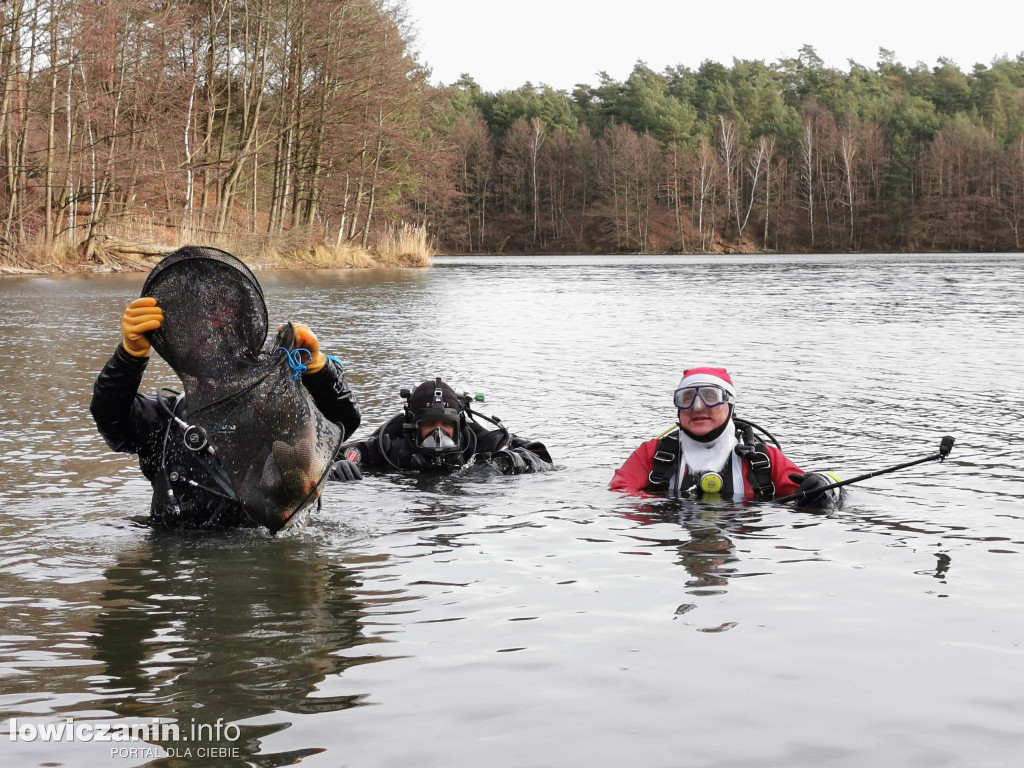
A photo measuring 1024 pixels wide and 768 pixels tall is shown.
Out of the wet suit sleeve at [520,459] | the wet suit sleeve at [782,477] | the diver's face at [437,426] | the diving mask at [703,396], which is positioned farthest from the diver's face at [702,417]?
the diver's face at [437,426]

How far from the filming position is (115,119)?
1358 inches

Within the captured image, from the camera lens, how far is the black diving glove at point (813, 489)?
6691mm

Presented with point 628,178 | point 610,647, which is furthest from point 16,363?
point 628,178

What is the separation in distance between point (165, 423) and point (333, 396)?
2.75 feet

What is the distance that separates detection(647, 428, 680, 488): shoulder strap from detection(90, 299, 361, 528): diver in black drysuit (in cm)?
207

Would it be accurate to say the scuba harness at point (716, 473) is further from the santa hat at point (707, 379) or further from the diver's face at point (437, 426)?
the diver's face at point (437, 426)

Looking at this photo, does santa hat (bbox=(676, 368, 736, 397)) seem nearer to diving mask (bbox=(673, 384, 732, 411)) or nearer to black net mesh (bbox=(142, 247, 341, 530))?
diving mask (bbox=(673, 384, 732, 411))

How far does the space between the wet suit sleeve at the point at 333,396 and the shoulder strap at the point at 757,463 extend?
2.48 m

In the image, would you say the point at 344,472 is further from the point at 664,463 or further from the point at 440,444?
the point at 664,463

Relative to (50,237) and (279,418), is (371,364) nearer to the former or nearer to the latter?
(279,418)

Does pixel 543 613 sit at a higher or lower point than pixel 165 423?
lower

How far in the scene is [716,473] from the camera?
7.12 meters

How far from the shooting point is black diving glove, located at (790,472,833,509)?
6691 millimetres

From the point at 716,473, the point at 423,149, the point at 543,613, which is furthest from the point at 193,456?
the point at 423,149
